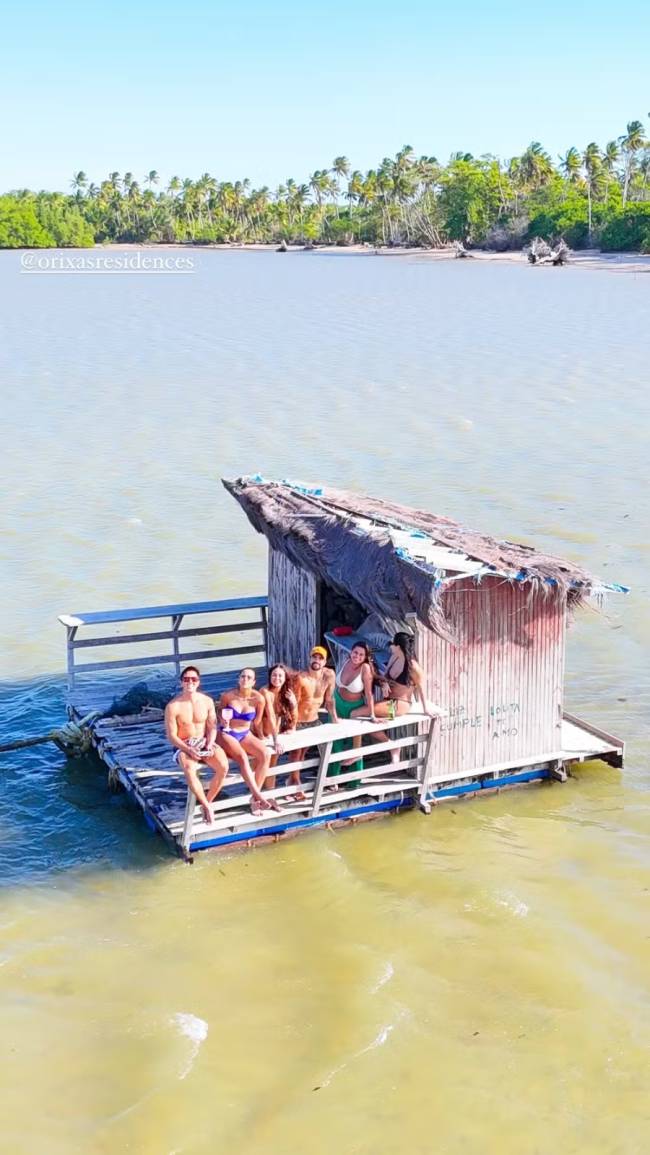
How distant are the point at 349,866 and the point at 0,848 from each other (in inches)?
121

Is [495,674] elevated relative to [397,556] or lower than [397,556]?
lower

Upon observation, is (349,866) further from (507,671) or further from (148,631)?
(148,631)

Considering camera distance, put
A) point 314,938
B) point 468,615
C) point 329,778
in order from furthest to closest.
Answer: point 468,615 < point 329,778 < point 314,938

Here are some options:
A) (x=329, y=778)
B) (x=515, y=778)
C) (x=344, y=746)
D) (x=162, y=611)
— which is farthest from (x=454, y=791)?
(x=162, y=611)

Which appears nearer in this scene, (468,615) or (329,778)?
(329,778)

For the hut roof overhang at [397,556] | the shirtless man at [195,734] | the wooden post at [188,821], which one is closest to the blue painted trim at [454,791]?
the hut roof overhang at [397,556]

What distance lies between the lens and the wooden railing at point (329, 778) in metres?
10.3

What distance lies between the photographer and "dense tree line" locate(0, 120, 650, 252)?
102 meters

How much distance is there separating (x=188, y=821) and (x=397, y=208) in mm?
129082

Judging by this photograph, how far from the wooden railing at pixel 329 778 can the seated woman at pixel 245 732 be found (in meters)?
0.10

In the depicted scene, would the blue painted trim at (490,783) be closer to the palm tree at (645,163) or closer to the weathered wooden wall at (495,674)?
the weathered wooden wall at (495,674)

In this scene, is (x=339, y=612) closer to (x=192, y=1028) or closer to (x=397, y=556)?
(x=397, y=556)

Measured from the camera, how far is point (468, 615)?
10.9 meters

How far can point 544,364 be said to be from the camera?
133 ft
